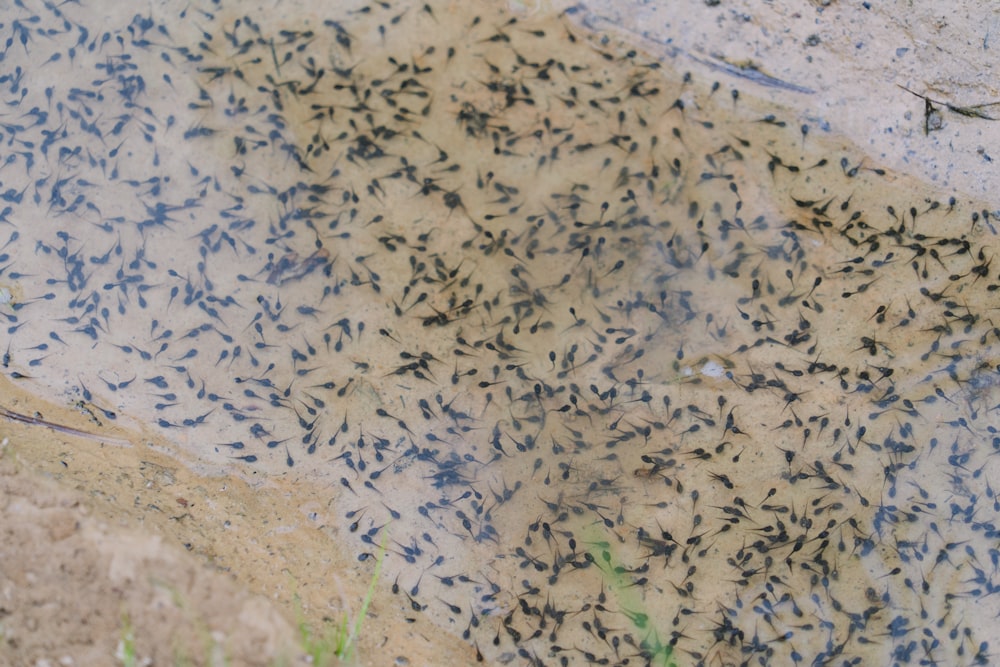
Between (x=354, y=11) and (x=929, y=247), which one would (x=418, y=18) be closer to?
A: (x=354, y=11)

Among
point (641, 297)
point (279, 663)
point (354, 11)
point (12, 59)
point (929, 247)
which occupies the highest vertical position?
point (354, 11)

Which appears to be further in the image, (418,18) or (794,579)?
(418,18)

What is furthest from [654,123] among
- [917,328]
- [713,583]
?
[713,583]

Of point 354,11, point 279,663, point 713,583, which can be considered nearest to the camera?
point 279,663

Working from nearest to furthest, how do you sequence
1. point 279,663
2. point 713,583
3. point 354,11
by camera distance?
point 279,663
point 713,583
point 354,11

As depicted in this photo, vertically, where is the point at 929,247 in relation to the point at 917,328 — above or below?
above

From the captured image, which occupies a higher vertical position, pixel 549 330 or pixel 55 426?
pixel 549 330

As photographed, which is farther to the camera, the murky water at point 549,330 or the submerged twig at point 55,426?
the submerged twig at point 55,426

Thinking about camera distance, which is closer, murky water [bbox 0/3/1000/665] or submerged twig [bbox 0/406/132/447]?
murky water [bbox 0/3/1000/665]
